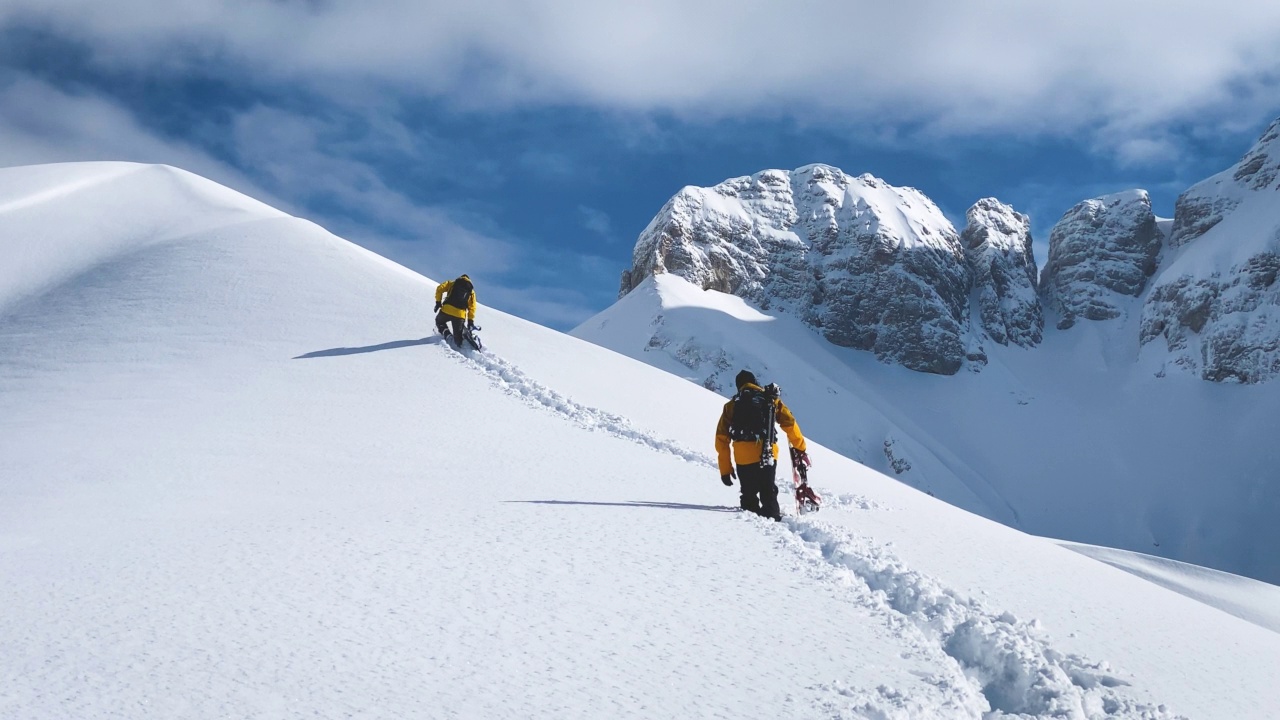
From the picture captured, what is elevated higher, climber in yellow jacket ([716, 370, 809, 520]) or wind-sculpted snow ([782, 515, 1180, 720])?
climber in yellow jacket ([716, 370, 809, 520])

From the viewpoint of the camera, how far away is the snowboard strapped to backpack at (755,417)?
9766 millimetres

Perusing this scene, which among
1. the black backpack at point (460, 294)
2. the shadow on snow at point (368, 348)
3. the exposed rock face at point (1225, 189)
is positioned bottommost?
the shadow on snow at point (368, 348)

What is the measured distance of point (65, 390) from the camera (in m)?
13.6

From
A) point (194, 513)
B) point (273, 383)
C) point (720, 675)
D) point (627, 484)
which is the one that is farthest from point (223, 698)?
point (273, 383)

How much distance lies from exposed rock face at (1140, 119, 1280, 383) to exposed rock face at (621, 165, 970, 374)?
27.0 meters

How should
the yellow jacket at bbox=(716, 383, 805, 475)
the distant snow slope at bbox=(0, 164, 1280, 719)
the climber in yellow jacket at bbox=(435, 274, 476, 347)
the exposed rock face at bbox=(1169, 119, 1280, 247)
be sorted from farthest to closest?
the exposed rock face at bbox=(1169, 119, 1280, 247) < the climber in yellow jacket at bbox=(435, 274, 476, 347) < the yellow jacket at bbox=(716, 383, 805, 475) < the distant snow slope at bbox=(0, 164, 1280, 719)

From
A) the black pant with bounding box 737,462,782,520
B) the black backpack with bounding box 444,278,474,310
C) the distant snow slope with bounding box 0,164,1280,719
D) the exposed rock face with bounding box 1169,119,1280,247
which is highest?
the exposed rock face with bounding box 1169,119,1280,247

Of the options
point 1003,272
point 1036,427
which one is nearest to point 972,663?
point 1036,427

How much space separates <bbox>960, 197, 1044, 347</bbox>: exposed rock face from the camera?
123 metres

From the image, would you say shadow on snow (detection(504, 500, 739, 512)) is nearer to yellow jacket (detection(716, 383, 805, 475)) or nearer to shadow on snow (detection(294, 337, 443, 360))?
yellow jacket (detection(716, 383, 805, 475))

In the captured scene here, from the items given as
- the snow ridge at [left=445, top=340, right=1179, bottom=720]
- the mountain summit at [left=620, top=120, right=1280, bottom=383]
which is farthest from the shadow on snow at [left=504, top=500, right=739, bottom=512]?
the mountain summit at [left=620, top=120, right=1280, bottom=383]

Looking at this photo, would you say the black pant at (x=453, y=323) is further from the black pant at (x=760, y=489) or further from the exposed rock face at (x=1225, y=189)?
the exposed rock face at (x=1225, y=189)

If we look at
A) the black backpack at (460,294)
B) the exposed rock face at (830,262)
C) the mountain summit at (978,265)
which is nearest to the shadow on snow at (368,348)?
the black backpack at (460,294)

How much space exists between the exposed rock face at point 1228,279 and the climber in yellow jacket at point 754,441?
363 ft
